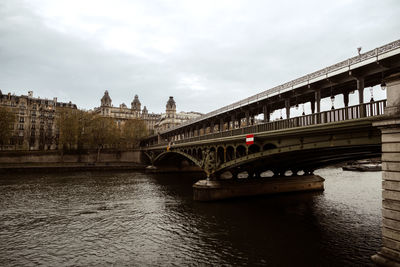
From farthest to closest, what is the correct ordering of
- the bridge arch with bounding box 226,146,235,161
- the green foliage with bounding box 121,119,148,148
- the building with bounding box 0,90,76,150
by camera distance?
the building with bounding box 0,90,76,150, the green foliage with bounding box 121,119,148,148, the bridge arch with bounding box 226,146,235,161

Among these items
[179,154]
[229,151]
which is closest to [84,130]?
[179,154]

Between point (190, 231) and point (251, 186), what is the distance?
45.7 feet

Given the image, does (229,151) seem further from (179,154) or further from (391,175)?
(179,154)

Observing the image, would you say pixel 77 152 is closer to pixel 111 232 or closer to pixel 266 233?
pixel 111 232

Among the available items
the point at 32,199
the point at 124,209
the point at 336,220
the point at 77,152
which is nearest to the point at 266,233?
the point at 336,220

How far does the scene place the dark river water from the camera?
14.5 m

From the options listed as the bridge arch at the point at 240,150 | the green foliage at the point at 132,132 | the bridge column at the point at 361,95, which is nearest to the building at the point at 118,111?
the green foliage at the point at 132,132

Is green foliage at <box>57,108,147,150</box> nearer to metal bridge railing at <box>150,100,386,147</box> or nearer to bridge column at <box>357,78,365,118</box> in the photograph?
metal bridge railing at <box>150,100,386,147</box>

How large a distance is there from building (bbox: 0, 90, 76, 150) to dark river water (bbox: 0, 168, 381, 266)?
84953 millimetres

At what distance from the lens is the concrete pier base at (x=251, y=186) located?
29078 millimetres

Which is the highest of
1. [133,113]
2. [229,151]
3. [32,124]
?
[133,113]

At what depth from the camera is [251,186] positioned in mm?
31250

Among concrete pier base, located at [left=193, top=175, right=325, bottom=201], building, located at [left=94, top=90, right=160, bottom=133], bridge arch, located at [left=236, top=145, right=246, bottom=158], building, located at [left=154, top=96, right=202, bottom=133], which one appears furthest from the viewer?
building, located at [left=94, top=90, right=160, bottom=133]

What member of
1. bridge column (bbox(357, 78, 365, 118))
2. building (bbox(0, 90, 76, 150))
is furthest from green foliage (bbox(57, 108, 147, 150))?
bridge column (bbox(357, 78, 365, 118))
